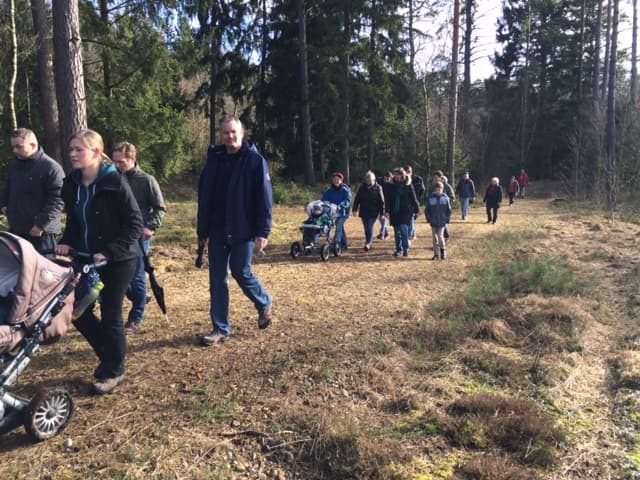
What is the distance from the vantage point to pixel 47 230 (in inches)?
193

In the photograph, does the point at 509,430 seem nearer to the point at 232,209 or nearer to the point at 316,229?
the point at 232,209

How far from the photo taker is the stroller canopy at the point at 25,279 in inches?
120

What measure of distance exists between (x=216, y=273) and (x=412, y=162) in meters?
29.1

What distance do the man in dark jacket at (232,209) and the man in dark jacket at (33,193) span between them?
1.51 meters

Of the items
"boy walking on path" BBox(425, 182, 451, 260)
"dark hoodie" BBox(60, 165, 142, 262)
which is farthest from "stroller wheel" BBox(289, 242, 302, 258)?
"dark hoodie" BBox(60, 165, 142, 262)

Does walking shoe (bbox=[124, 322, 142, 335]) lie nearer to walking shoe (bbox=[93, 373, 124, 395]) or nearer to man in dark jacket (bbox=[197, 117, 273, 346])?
man in dark jacket (bbox=[197, 117, 273, 346])

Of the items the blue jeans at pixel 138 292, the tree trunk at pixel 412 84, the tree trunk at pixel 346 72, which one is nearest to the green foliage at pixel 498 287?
the blue jeans at pixel 138 292

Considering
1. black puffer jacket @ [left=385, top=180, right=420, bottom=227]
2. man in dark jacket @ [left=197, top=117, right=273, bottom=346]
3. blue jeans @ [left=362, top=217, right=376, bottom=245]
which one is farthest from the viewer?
blue jeans @ [left=362, top=217, right=376, bottom=245]

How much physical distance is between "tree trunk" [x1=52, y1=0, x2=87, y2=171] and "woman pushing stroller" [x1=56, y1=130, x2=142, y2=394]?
474 cm

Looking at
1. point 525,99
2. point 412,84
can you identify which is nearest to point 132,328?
point 412,84

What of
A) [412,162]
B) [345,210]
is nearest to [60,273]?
[345,210]

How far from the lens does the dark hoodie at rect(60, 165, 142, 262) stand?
12.2 feet

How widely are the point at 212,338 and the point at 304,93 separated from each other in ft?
73.6

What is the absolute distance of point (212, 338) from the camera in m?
5.04
